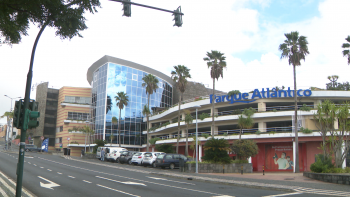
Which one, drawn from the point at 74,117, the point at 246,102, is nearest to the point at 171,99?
the point at 74,117

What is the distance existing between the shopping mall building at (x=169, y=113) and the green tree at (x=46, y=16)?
3196cm

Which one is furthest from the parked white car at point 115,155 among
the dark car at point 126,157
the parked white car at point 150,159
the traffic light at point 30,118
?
the traffic light at point 30,118

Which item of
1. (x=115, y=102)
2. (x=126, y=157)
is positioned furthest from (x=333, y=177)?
(x=115, y=102)

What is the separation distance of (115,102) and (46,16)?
164ft

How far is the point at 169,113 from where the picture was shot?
178 feet

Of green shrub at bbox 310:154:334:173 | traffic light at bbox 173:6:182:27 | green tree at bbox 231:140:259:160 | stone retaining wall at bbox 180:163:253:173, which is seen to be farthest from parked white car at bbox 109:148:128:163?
traffic light at bbox 173:6:182:27

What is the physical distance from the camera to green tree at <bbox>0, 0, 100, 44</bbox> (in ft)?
27.2

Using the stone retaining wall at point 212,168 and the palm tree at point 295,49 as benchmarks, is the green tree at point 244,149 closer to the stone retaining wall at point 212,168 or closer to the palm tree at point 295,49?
the stone retaining wall at point 212,168

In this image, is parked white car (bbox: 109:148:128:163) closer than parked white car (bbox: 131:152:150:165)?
No

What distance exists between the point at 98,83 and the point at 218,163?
41143mm

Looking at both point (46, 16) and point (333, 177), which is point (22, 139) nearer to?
point (46, 16)

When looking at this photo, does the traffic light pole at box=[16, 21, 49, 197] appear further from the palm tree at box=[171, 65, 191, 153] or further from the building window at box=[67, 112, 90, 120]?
the building window at box=[67, 112, 90, 120]

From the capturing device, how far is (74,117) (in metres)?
68.1

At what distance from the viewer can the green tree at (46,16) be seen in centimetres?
828
